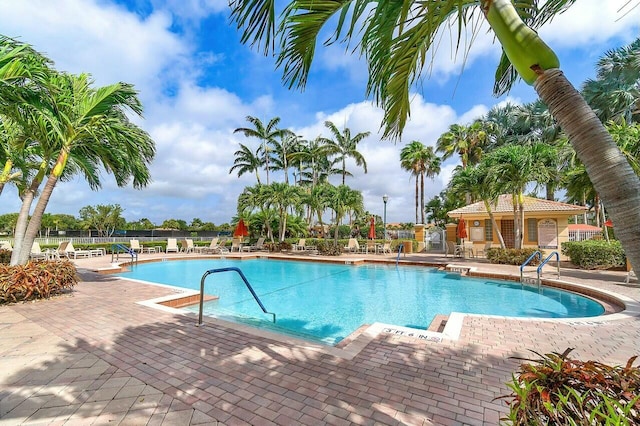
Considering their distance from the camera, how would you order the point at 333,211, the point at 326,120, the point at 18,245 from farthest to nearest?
the point at 326,120 < the point at 333,211 < the point at 18,245

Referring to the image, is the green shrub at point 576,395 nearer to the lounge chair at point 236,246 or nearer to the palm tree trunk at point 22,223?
the palm tree trunk at point 22,223

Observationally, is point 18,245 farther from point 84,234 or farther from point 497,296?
point 84,234

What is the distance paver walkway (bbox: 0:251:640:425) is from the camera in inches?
110

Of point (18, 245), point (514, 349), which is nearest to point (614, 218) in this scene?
point (514, 349)

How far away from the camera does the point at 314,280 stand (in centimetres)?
1299

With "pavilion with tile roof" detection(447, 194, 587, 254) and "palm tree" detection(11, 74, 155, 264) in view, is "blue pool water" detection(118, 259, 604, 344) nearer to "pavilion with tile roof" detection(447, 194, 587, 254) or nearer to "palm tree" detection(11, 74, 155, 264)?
"palm tree" detection(11, 74, 155, 264)

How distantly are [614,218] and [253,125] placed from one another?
107 ft

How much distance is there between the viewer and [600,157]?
55.4 inches

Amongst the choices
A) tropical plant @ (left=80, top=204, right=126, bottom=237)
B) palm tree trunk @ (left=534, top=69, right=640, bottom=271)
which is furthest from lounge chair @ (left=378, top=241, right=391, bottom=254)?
tropical plant @ (left=80, top=204, right=126, bottom=237)

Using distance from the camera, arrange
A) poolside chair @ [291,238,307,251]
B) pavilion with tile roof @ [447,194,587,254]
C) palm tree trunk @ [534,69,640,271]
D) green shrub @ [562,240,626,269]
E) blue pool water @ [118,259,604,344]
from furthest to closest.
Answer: poolside chair @ [291,238,307,251]
pavilion with tile roof @ [447,194,587,254]
green shrub @ [562,240,626,269]
blue pool water @ [118,259,604,344]
palm tree trunk @ [534,69,640,271]

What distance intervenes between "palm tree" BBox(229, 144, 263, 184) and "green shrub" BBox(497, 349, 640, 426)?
3225 cm

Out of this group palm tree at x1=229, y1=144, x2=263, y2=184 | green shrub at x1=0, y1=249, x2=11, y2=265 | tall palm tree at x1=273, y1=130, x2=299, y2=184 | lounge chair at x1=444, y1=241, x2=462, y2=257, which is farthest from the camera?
tall palm tree at x1=273, y1=130, x2=299, y2=184

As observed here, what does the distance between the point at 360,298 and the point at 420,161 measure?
73.1 ft

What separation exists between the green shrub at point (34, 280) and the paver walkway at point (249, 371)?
97 cm
